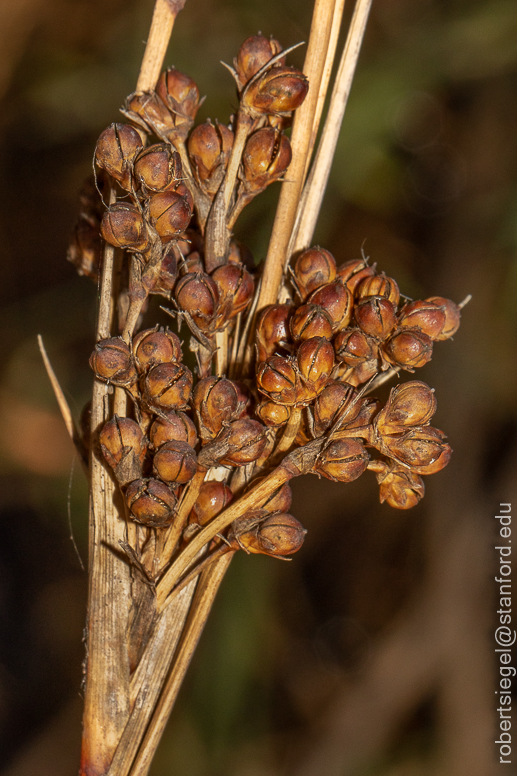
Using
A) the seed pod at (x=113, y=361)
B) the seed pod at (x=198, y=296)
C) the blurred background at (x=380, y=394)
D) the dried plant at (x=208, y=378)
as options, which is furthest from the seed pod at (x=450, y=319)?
the blurred background at (x=380, y=394)

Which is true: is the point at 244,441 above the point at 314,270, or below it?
below

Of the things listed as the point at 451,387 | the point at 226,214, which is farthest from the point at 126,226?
the point at 451,387

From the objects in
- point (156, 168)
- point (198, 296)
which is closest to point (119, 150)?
point (156, 168)

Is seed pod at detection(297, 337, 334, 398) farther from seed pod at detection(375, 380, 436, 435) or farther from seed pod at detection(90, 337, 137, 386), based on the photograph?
seed pod at detection(90, 337, 137, 386)

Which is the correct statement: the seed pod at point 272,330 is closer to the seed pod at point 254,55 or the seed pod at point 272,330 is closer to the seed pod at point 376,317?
the seed pod at point 376,317

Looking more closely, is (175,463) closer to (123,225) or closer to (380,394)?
(123,225)

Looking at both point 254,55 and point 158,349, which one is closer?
point 158,349

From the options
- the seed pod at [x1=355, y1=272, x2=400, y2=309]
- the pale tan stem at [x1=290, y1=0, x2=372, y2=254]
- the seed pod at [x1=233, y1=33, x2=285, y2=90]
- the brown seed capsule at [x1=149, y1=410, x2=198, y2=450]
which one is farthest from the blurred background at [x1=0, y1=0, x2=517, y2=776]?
the brown seed capsule at [x1=149, y1=410, x2=198, y2=450]
